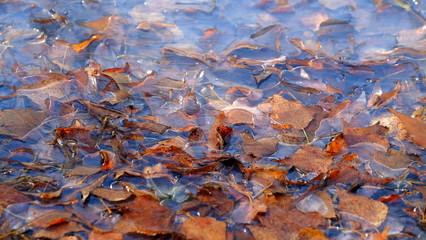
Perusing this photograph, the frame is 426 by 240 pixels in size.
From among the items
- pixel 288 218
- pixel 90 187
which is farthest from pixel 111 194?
pixel 288 218

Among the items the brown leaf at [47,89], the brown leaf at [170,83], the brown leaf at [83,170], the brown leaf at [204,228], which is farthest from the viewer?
the brown leaf at [170,83]

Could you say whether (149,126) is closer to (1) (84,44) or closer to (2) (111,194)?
(2) (111,194)

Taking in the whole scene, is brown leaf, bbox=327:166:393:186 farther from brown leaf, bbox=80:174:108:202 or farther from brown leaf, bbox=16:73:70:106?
brown leaf, bbox=16:73:70:106

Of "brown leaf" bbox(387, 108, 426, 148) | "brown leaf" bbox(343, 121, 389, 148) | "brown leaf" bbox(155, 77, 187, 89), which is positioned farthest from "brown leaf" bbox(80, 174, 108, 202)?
"brown leaf" bbox(387, 108, 426, 148)

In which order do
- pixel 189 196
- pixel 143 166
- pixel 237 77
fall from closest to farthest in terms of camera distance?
1. pixel 189 196
2. pixel 143 166
3. pixel 237 77

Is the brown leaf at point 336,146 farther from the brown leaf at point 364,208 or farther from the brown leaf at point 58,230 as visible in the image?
the brown leaf at point 58,230

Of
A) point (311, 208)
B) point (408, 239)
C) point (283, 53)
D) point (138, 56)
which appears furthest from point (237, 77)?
point (408, 239)

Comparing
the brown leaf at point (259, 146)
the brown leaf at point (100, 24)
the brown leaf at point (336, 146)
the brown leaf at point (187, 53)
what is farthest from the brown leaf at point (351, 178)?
the brown leaf at point (100, 24)

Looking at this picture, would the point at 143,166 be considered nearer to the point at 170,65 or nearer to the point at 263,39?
the point at 170,65
